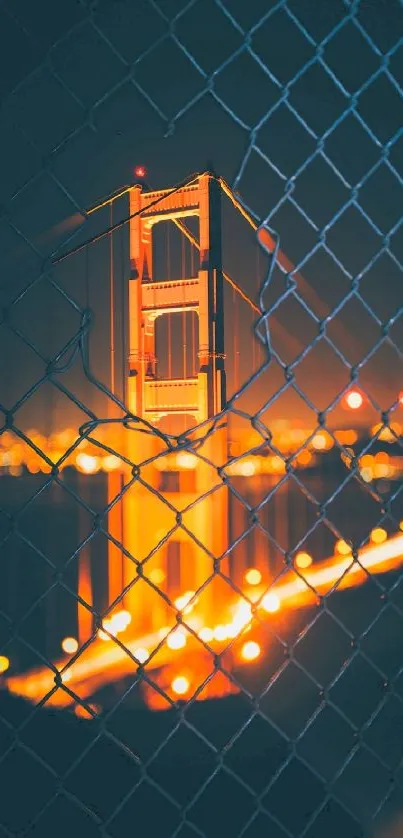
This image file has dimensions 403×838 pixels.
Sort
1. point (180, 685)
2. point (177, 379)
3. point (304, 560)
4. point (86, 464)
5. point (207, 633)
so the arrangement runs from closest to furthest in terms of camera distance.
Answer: point (86, 464)
point (180, 685)
point (207, 633)
point (177, 379)
point (304, 560)

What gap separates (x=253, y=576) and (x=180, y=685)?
27.9 ft

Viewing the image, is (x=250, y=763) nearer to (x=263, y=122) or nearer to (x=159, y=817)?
(x=159, y=817)

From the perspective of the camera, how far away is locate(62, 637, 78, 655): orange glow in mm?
9620

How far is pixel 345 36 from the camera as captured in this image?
1255mm

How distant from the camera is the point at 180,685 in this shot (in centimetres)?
786

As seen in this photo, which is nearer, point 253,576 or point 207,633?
point 207,633

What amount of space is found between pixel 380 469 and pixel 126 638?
1055 inches

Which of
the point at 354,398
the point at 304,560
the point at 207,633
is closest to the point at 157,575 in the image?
the point at 207,633

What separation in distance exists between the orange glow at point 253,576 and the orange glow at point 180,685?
679 cm

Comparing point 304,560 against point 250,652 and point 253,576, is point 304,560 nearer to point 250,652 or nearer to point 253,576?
point 253,576

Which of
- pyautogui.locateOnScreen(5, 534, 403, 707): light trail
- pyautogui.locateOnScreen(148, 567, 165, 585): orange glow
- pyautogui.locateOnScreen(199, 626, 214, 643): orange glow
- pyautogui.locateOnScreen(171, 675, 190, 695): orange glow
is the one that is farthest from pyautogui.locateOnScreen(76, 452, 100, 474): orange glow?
pyautogui.locateOnScreen(148, 567, 165, 585): orange glow

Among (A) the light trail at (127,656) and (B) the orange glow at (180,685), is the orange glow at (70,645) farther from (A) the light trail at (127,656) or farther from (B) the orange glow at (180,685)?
(B) the orange glow at (180,685)

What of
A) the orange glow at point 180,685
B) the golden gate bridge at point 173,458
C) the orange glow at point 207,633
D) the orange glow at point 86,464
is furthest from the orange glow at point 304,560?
the orange glow at point 86,464

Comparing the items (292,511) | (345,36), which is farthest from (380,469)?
(345,36)
